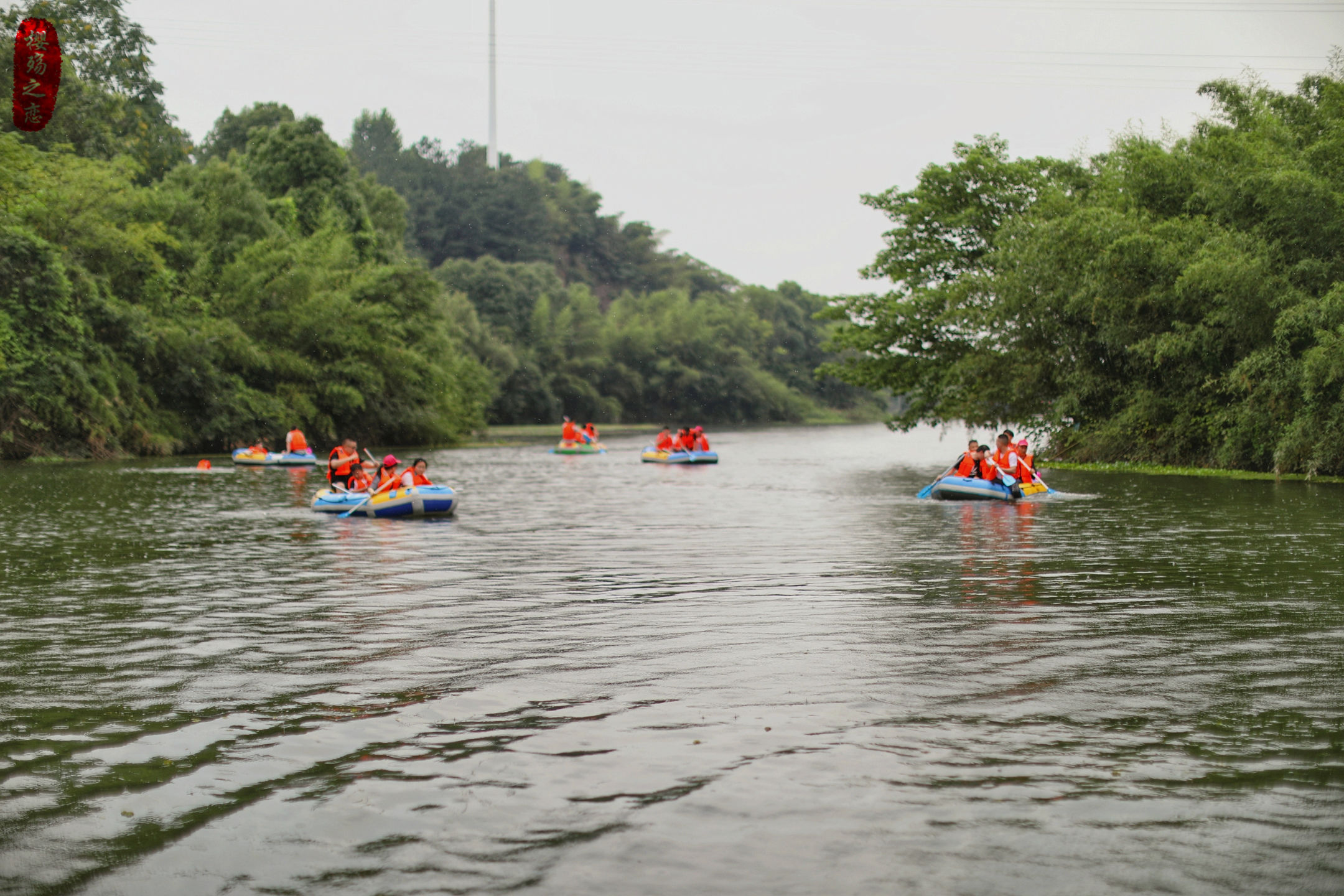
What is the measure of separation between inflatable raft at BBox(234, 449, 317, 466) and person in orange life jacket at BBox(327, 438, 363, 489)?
1553cm

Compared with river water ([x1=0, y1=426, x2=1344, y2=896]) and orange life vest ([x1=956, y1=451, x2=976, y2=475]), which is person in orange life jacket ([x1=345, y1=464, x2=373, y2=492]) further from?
orange life vest ([x1=956, y1=451, x2=976, y2=475])

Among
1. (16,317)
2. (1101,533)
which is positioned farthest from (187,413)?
(1101,533)

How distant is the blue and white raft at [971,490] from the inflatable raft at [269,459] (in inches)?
825

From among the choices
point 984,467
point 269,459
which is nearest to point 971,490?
point 984,467

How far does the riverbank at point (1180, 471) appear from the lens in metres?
28.7

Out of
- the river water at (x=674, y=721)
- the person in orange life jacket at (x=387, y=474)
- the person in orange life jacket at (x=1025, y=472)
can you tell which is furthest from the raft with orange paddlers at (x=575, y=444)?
the river water at (x=674, y=721)

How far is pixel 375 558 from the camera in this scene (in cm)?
1512

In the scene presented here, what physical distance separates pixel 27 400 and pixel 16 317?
8.49 feet

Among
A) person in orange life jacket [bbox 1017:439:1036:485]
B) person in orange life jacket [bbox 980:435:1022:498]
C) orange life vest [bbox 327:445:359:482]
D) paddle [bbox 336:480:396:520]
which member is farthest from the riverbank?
orange life vest [bbox 327:445:359:482]

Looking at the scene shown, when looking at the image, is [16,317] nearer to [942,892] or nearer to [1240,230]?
[1240,230]

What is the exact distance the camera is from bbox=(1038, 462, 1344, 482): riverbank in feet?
94.0

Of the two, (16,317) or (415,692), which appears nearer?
(415,692)

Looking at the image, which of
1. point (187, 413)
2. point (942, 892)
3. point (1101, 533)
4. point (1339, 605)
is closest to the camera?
point (942, 892)

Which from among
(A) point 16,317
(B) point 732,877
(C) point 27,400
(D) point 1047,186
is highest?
(D) point 1047,186
